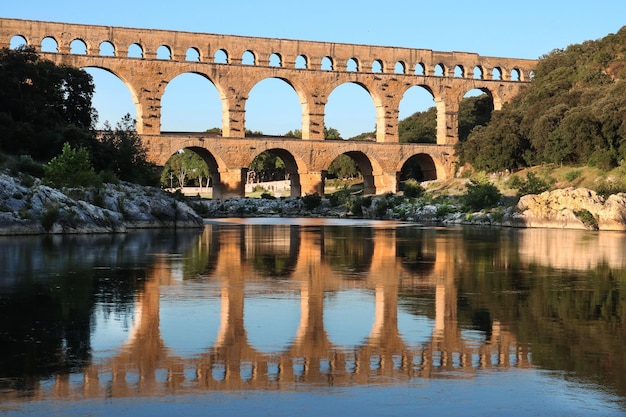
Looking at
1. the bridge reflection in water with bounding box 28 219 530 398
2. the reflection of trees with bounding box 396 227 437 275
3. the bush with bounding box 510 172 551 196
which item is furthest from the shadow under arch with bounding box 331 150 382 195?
the bridge reflection in water with bounding box 28 219 530 398

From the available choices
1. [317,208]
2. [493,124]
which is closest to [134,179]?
[317,208]

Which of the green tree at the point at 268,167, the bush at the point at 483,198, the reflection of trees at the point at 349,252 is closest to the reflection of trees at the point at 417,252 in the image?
the reflection of trees at the point at 349,252

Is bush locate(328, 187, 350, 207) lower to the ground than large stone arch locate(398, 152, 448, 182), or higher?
lower

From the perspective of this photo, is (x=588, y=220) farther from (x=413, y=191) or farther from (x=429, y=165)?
(x=429, y=165)

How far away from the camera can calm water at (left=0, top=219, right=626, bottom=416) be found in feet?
19.1

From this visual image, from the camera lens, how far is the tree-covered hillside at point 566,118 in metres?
45.1

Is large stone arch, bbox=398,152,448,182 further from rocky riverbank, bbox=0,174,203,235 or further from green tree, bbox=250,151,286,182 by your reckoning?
rocky riverbank, bbox=0,174,203,235

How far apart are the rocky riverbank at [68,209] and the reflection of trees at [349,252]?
21.1ft

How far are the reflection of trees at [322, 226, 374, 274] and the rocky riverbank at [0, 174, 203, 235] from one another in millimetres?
6440

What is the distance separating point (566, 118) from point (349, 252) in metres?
31.6

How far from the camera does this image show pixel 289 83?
2354 inches

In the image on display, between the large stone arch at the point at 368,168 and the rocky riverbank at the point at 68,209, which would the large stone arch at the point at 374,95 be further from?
the rocky riverbank at the point at 68,209

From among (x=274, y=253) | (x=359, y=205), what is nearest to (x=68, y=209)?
(x=274, y=253)

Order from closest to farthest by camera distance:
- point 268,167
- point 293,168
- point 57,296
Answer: point 57,296
point 293,168
point 268,167
